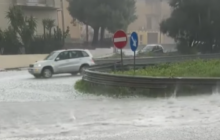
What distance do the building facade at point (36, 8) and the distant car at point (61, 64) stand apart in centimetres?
2103

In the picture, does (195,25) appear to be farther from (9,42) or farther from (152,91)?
(152,91)

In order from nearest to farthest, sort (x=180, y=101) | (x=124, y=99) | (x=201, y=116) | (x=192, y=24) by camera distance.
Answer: (x=201, y=116), (x=180, y=101), (x=124, y=99), (x=192, y=24)

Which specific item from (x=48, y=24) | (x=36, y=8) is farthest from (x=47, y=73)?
(x=36, y=8)

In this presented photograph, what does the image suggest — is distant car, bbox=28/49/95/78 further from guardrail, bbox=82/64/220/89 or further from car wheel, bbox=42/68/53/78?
guardrail, bbox=82/64/220/89

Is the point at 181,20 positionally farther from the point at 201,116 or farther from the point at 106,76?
the point at 201,116

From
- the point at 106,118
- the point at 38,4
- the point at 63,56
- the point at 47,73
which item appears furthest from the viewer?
the point at 38,4

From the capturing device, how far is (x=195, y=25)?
45.5 metres

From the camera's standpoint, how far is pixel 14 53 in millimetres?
40406

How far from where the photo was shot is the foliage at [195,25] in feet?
148

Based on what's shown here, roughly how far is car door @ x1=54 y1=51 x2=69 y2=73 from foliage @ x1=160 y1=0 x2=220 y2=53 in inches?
918

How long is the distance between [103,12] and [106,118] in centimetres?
4194

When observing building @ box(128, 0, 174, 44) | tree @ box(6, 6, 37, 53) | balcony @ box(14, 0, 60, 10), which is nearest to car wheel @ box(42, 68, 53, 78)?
tree @ box(6, 6, 37, 53)

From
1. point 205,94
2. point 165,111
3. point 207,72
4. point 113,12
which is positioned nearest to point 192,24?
point 113,12

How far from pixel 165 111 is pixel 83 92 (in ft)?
17.6
